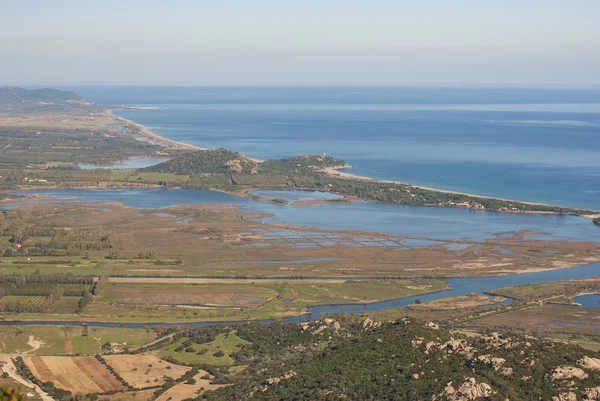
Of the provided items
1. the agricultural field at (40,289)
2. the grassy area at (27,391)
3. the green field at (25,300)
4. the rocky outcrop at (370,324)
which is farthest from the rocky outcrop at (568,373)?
the green field at (25,300)

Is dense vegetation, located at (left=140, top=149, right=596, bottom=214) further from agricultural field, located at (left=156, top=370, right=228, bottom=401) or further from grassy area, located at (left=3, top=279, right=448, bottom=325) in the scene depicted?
agricultural field, located at (left=156, top=370, right=228, bottom=401)

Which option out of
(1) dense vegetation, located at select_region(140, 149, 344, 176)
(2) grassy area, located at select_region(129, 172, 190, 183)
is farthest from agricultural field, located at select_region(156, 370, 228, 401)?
(1) dense vegetation, located at select_region(140, 149, 344, 176)

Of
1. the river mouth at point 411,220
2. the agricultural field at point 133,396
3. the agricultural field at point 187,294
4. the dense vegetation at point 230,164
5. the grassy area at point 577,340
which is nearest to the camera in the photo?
the agricultural field at point 133,396

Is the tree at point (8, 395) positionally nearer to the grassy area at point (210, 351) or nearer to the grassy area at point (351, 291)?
the grassy area at point (210, 351)

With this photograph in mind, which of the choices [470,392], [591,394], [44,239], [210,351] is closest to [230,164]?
[44,239]

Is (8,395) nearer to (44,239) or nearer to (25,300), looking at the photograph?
(25,300)

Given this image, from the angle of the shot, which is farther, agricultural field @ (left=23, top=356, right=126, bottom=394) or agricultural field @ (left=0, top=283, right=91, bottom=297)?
agricultural field @ (left=0, top=283, right=91, bottom=297)

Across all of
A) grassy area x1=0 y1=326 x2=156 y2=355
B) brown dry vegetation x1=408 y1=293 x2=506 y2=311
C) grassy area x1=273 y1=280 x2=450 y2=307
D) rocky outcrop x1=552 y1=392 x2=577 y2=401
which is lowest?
grassy area x1=0 y1=326 x2=156 y2=355
